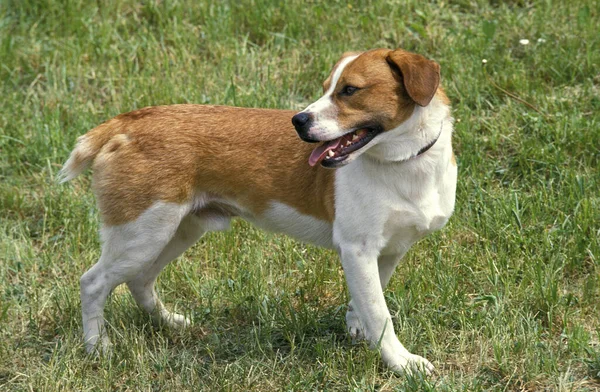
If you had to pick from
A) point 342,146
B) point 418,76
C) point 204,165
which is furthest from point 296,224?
point 418,76

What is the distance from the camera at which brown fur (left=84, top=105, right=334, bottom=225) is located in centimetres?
542

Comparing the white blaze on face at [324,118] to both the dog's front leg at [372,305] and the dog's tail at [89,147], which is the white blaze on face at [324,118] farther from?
the dog's tail at [89,147]

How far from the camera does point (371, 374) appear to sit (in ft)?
17.2

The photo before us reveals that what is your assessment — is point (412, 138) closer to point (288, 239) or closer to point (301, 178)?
point (301, 178)

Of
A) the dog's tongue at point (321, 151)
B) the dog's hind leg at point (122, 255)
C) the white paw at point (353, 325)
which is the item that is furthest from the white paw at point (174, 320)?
the dog's tongue at point (321, 151)

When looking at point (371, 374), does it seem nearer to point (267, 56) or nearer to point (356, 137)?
point (356, 137)

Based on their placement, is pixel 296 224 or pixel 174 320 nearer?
pixel 296 224

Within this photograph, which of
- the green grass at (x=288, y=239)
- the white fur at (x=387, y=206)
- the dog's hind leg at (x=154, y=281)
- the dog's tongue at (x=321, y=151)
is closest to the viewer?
the dog's tongue at (x=321, y=151)

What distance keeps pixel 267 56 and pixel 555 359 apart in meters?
4.34

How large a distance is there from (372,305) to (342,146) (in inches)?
33.9

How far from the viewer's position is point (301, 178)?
18.0ft

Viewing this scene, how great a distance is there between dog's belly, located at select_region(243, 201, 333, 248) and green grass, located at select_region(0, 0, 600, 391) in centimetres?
46

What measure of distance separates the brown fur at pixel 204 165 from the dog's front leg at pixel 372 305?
32 centimetres

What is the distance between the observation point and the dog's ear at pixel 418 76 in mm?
4902
